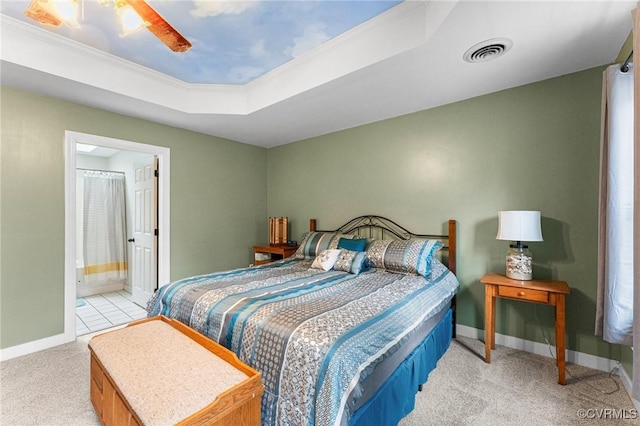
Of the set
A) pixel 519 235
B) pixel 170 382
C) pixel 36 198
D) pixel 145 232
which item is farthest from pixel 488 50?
pixel 145 232

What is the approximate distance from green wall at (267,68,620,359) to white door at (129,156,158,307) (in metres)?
2.57

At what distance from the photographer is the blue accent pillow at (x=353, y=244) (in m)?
3.16

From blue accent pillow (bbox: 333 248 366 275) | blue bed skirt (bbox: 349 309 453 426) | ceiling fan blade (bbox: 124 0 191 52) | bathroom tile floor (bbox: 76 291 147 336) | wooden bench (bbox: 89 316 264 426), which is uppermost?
ceiling fan blade (bbox: 124 0 191 52)

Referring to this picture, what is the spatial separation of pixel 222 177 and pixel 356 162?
2067mm

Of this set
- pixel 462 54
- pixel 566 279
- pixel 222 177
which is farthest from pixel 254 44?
pixel 566 279

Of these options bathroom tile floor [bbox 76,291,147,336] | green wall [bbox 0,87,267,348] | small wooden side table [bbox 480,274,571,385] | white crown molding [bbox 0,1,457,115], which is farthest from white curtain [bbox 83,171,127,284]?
small wooden side table [bbox 480,274,571,385]

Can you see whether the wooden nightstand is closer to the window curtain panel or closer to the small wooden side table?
the small wooden side table

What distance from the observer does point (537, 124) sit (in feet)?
8.57

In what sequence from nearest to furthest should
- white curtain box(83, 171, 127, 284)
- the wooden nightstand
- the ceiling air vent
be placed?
the ceiling air vent
the wooden nightstand
white curtain box(83, 171, 127, 284)

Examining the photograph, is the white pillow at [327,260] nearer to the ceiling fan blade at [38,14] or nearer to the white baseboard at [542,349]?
the white baseboard at [542,349]

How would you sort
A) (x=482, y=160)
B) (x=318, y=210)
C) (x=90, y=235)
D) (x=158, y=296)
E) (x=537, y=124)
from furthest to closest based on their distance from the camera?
(x=90, y=235), (x=318, y=210), (x=482, y=160), (x=537, y=124), (x=158, y=296)

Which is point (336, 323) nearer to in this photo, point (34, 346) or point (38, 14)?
point (38, 14)

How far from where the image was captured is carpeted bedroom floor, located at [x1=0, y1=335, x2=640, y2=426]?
1776 millimetres

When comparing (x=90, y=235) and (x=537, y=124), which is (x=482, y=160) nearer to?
(x=537, y=124)
